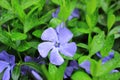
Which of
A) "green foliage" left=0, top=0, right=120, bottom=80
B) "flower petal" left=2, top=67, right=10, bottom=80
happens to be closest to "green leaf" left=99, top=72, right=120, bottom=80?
"green foliage" left=0, top=0, right=120, bottom=80

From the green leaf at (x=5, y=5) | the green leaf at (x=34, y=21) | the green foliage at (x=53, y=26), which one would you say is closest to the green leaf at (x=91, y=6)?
the green foliage at (x=53, y=26)

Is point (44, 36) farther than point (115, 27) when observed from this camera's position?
No

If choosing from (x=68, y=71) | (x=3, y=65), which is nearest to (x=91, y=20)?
(x=68, y=71)

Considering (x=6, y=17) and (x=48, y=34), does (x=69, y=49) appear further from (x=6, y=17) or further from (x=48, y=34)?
(x=6, y=17)

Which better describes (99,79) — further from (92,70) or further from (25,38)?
(25,38)

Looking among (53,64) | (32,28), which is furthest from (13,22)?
(53,64)

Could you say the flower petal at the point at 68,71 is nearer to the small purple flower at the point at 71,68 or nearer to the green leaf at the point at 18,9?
the small purple flower at the point at 71,68

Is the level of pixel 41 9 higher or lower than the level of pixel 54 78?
higher

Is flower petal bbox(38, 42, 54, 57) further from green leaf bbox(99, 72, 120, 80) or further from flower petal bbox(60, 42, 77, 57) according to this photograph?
green leaf bbox(99, 72, 120, 80)
